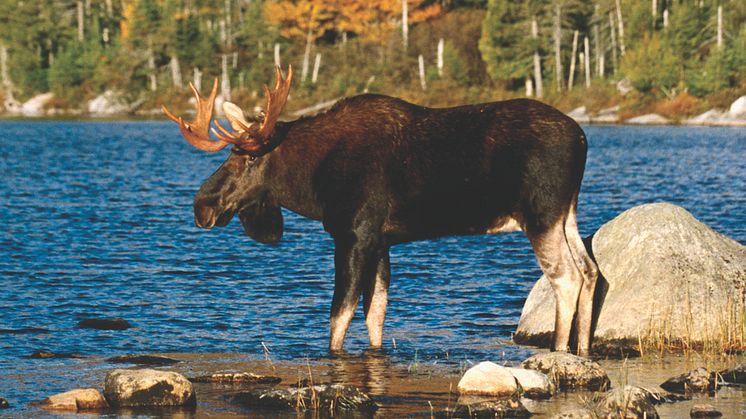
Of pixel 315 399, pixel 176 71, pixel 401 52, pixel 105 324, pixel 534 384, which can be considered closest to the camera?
pixel 315 399

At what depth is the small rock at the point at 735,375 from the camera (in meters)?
11.7

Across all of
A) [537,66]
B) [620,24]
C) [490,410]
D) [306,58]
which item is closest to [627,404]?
[490,410]

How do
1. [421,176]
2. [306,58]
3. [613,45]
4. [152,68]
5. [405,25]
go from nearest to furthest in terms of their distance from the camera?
[421,176] → [613,45] → [405,25] → [306,58] → [152,68]

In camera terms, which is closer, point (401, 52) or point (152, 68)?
point (401, 52)

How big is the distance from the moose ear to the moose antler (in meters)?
0.75

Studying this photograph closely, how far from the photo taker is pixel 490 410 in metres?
10.5

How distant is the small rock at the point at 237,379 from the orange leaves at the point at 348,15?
387 feet

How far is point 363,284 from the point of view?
13.4 metres

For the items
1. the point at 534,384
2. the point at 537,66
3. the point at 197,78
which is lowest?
the point at 197,78

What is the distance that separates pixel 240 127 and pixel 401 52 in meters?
111

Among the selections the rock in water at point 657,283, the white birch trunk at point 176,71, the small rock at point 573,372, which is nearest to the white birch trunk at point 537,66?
the white birch trunk at point 176,71

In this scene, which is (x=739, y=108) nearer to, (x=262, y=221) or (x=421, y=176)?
(x=262, y=221)

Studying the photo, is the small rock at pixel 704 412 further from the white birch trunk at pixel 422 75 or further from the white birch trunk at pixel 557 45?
the white birch trunk at pixel 422 75

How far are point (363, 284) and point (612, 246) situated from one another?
3.14 meters
